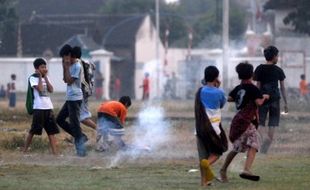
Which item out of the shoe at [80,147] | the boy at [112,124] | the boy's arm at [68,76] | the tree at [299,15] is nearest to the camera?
the shoe at [80,147]

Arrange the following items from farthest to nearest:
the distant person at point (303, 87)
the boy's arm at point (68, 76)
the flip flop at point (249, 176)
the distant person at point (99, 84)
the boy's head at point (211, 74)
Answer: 1. the distant person at point (99, 84)
2. the distant person at point (303, 87)
3. the boy's arm at point (68, 76)
4. the boy's head at point (211, 74)
5. the flip flop at point (249, 176)

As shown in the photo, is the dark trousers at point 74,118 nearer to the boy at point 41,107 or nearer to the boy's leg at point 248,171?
the boy at point 41,107

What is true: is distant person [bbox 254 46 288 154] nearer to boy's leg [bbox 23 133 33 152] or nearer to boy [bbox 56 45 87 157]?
boy [bbox 56 45 87 157]

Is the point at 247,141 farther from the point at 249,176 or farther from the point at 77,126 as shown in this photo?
the point at 77,126

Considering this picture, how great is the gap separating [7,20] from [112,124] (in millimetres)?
43285

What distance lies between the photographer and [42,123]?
15883 millimetres

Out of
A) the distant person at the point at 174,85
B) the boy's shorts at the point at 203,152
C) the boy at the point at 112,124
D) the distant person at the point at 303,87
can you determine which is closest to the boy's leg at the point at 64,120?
the boy at the point at 112,124

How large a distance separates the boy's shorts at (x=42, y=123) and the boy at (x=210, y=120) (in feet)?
14.8

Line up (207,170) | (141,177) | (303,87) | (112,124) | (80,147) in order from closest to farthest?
(207,170) < (141,177) < (80,147) < (112,124) < (303,87)

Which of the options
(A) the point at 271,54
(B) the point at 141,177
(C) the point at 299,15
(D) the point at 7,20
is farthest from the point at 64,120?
(D) the point at 7,20

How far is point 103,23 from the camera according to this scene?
74.4 m

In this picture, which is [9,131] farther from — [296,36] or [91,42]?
[91,42]

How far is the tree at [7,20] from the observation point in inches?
2139

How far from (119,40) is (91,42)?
75.2 inches
